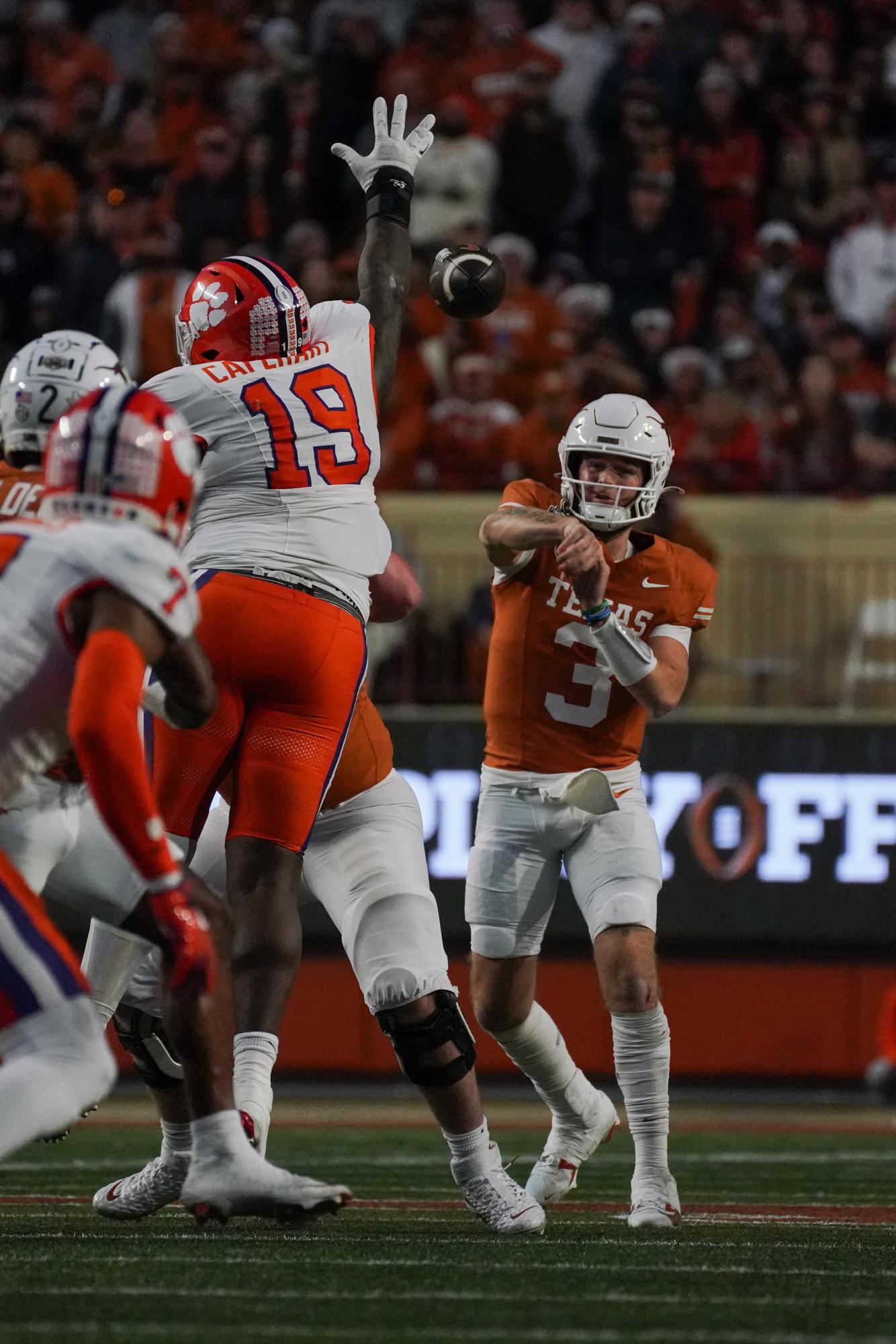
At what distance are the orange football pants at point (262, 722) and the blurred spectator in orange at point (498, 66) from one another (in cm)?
797

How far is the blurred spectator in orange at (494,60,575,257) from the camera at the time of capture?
1177 cm

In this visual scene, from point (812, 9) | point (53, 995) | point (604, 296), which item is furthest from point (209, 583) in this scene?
point (812, 9)

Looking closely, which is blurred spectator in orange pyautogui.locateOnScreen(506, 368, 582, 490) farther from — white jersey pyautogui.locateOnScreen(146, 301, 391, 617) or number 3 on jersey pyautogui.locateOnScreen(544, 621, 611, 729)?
white jersey pyautogui.locateOnScreen(146, 301, 391, 617)

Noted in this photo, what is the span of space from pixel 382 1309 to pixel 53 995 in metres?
0.75

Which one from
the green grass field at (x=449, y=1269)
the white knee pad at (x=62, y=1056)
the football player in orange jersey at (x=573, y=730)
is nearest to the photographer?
the green grass field at (x=449, y=1269)

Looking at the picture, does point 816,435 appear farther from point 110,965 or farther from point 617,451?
point 110,965

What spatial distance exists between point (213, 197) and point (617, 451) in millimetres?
6800

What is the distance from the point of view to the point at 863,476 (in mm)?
9734

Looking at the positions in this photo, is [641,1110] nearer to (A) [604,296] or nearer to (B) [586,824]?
(B) [586,824]

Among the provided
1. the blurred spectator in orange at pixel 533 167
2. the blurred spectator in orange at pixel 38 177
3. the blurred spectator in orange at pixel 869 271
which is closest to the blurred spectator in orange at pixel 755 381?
the blurred spectator in orange at pixel 869 271

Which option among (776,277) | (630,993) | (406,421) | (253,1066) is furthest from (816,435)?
(253,1066)

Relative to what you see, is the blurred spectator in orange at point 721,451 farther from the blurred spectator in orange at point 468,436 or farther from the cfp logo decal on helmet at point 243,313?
the cfp logo decal on helmet at point 243,313

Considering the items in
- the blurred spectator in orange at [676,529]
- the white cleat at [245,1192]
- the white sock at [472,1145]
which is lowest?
the white sock at [472,1145]

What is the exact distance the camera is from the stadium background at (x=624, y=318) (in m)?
9.45
